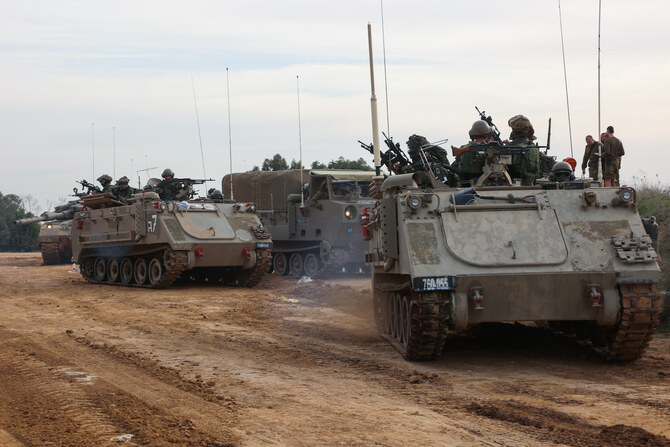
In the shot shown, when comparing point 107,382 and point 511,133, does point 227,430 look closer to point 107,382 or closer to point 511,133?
point 107,382

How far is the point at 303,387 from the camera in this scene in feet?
24.2

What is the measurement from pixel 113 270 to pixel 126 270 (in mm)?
859

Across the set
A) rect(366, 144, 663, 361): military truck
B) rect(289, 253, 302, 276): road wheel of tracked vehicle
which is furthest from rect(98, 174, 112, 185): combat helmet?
rect(366, 144, 663, 361): military truck

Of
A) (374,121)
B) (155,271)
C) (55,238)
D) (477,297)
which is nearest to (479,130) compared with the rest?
(477,297)

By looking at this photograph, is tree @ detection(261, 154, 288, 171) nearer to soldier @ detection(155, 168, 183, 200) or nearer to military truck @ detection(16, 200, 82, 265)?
military truck @ detection(16, 200, 82, 265)

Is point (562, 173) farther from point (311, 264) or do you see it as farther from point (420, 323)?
point (311, 264)

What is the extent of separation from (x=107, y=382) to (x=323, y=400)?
2.00 meters

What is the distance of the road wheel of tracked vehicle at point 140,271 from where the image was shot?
1950 cm

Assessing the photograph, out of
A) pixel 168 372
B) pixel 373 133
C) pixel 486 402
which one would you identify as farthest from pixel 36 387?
pixel 373 133

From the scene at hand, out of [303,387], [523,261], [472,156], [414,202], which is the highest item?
[472,156]

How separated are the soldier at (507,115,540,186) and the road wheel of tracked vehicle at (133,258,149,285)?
10.8m

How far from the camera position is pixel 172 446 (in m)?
5.27

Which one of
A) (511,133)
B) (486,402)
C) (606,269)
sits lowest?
(486,402)

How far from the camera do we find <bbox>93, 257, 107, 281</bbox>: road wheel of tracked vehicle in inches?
846
